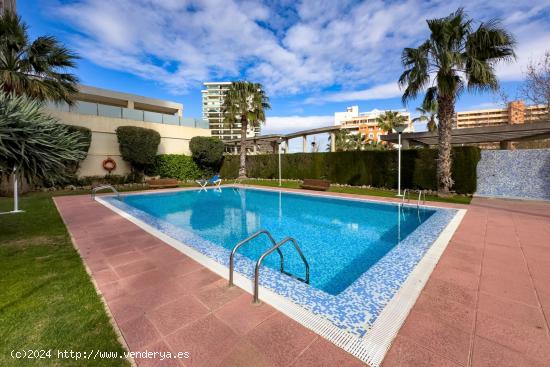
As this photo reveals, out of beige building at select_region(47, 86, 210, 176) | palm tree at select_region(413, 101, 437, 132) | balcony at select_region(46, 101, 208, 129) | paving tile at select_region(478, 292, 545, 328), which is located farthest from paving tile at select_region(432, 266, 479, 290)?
beige building at select_region(47, 86, 210, 176)

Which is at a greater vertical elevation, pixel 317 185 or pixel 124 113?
pixel 124 113

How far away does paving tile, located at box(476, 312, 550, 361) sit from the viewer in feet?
7.13

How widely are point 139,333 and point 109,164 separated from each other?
20.3 m

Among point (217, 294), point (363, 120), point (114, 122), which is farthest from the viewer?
point (363, 120)

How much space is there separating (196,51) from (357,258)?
17148mm

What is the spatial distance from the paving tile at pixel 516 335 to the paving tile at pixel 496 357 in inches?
3.1

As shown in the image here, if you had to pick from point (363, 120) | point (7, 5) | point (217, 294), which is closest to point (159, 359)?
point (217, 294)

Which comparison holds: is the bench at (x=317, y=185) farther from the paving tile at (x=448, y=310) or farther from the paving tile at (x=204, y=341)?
the paving tile at (x=204, y=341)

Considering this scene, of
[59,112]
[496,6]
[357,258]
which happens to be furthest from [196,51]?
[357,258]

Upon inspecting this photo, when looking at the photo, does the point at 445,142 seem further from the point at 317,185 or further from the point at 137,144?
the point at 137,144

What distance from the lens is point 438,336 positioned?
2359mm

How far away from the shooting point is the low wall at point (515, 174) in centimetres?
1111

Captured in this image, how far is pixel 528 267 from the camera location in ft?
12.8

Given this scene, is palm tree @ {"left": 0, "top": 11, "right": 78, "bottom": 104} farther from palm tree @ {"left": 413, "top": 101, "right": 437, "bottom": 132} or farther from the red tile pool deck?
palm tree @ {"left": 413, "top": 101, "right": 437, "bottom": 132}
